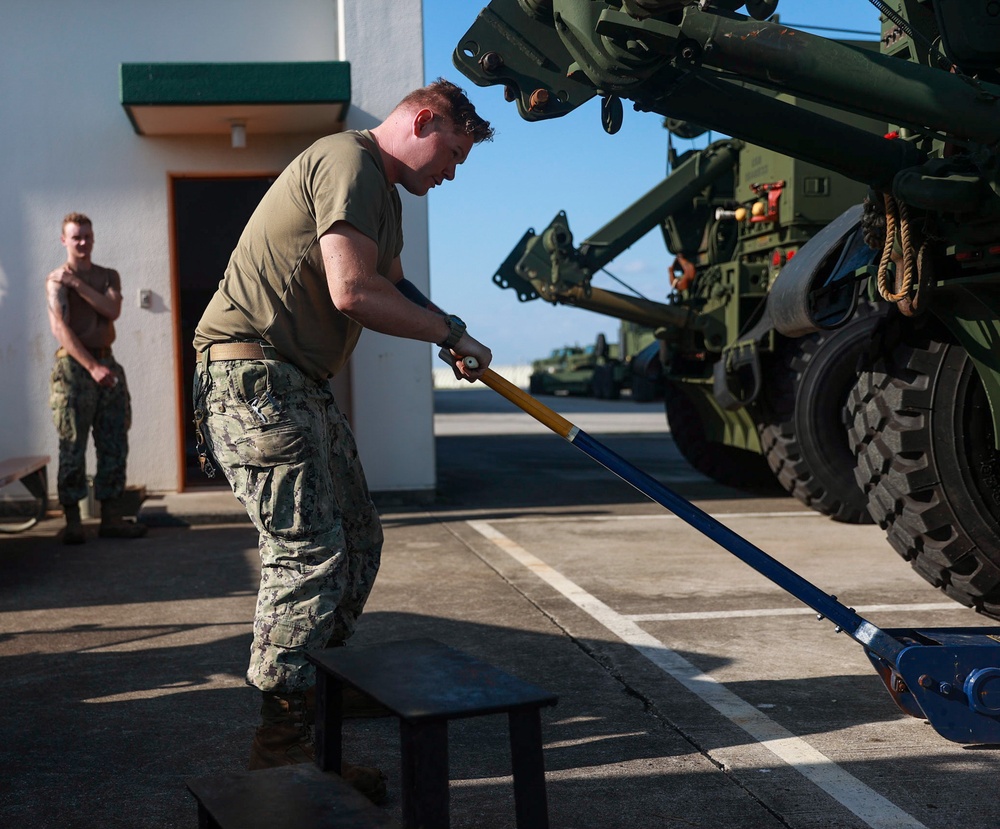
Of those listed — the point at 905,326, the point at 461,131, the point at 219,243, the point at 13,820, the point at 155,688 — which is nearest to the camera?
the point at 13,820

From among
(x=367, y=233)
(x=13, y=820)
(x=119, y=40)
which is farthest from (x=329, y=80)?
(x=13, y=820)

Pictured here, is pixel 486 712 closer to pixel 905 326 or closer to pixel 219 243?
pixel 905 326

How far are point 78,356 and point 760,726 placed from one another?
5.08 m

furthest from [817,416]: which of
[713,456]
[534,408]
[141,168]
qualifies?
[141,168]

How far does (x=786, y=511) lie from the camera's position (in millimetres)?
8391

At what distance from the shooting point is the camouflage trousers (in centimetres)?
304

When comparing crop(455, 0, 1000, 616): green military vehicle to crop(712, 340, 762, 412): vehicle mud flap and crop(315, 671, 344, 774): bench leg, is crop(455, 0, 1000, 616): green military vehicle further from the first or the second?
crop(712, 340, 762, 412): vehicle mud flap

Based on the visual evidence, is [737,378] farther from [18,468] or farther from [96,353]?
[18,468]

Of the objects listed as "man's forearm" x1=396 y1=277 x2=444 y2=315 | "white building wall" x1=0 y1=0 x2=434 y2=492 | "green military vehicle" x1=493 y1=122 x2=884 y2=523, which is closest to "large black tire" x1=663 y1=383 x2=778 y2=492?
"green military vehicle" x1=493 y1=122 x2=884 y2=523

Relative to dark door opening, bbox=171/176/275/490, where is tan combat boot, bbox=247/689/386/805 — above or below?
below

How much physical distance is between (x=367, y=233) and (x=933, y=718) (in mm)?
1979

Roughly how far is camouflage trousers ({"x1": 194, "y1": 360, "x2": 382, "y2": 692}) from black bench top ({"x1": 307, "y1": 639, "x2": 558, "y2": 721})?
39cm

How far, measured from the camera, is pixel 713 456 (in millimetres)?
9844

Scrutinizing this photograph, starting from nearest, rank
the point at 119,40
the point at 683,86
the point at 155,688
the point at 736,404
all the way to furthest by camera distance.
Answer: the point at 683,86 → the point at 155,688 → the point at 736,404 → the point at 119,40
